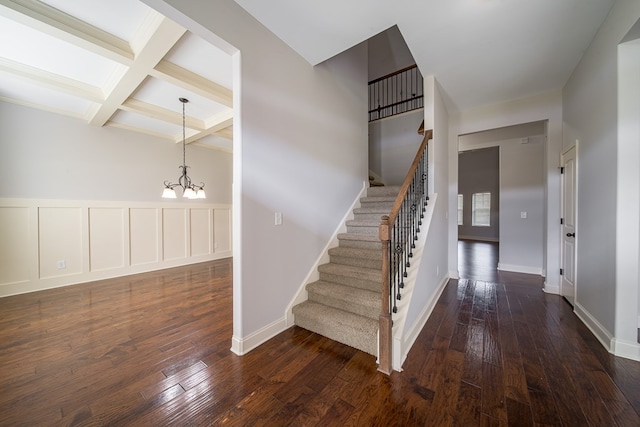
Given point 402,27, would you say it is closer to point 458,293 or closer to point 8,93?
point 458,293

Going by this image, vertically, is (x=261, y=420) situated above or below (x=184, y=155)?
below

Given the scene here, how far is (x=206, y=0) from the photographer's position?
1687 millimetres

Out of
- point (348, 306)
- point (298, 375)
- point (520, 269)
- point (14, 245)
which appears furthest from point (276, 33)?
point (520, 269)

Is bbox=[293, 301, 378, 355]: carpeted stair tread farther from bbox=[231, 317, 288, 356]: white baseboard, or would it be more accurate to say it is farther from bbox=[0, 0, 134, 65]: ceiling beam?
bbox=[0, 0, 134, 65]: ceiling beam

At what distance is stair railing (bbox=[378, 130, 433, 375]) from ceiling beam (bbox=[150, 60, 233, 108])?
2.68 metres

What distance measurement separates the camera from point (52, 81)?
2750 mm

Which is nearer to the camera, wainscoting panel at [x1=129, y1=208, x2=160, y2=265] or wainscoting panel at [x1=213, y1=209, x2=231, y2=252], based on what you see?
wainscoting panel at [x1=129, y1=208, x2=160, y2=265]

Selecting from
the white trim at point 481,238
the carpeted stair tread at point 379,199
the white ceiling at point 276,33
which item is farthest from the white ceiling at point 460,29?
the white trim at point 481,238

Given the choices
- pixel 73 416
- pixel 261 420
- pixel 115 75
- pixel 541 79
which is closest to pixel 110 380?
pixel 73 416

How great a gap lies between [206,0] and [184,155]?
3785mm

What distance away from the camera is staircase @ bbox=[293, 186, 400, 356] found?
6.84ft

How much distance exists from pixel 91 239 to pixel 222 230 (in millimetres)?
2444

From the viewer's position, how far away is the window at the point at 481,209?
898 centimetres

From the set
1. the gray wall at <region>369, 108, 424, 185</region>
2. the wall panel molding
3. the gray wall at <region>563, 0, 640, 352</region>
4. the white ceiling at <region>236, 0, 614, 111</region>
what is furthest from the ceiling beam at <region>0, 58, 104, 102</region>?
the gray wall at <region>563, 0, 640, 352</region>
